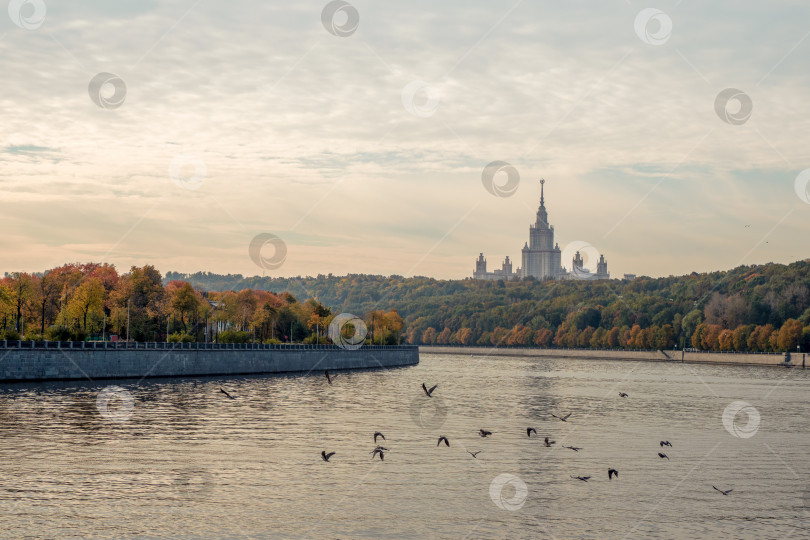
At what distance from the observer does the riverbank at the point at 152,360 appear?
267 feet

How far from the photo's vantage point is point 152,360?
320 ft

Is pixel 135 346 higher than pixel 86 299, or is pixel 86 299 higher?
pixel 86 299

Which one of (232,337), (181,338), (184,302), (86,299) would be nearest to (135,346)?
(181,338)

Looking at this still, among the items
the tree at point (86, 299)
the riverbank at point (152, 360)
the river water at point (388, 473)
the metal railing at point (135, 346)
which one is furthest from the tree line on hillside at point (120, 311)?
the river water at point (388, 473)

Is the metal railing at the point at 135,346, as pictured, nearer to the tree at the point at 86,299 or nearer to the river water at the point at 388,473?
the tree at the point at 86,299

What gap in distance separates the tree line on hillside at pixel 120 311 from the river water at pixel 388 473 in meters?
56.5

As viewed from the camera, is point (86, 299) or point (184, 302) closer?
point (86, 299)

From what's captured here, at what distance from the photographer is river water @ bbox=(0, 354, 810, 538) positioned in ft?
83.2

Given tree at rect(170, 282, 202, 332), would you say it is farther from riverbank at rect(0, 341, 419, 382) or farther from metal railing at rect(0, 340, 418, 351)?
riverbank at rect(0, 341, 419, 382)

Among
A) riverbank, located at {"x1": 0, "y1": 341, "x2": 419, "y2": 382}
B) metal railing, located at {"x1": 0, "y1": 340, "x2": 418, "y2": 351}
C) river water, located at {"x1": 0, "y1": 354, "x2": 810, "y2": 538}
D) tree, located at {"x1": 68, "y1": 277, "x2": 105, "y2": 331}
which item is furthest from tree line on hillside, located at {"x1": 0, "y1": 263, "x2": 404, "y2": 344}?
river water, located at {"x1": 0, "y1": 354, "x2": 810, "y2": 538}

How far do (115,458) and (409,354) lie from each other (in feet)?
502

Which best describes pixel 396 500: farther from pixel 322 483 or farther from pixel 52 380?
pixel 52 380

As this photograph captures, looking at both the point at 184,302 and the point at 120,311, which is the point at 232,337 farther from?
the point at 120,311

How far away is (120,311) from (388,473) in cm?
10428
